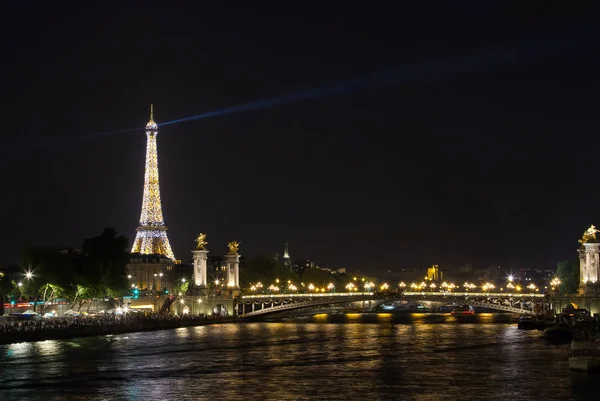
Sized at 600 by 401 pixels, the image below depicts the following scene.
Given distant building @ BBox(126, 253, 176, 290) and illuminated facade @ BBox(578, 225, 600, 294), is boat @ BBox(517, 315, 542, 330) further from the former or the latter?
distant building @ BBox(126, 253, 176, 290)

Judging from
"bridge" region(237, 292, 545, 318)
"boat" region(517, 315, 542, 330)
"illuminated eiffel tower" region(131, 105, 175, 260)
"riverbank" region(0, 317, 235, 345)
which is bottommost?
"boat" region(517, 315, 542, 330)

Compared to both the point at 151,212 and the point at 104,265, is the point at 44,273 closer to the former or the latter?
the point at 104,265

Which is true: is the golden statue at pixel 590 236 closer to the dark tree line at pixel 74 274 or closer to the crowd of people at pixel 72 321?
the crowd of people at pixel 72 321

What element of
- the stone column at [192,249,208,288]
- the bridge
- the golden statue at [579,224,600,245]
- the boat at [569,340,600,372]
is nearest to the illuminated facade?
the golden statue at [579,224,600,245]

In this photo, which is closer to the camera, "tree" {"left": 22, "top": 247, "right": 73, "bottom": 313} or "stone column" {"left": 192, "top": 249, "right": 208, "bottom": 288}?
"tree" {"left": 22, "top": 247, "right": 73, "bottom": 313}

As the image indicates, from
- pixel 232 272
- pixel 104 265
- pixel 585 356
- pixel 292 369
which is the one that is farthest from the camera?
pixel 232 272

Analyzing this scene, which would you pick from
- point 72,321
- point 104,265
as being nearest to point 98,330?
point 72,321

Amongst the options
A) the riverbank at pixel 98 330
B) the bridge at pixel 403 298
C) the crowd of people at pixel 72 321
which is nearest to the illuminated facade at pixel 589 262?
the bridge at pixel 403 298

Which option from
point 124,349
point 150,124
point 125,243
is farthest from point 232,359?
point 150,124
